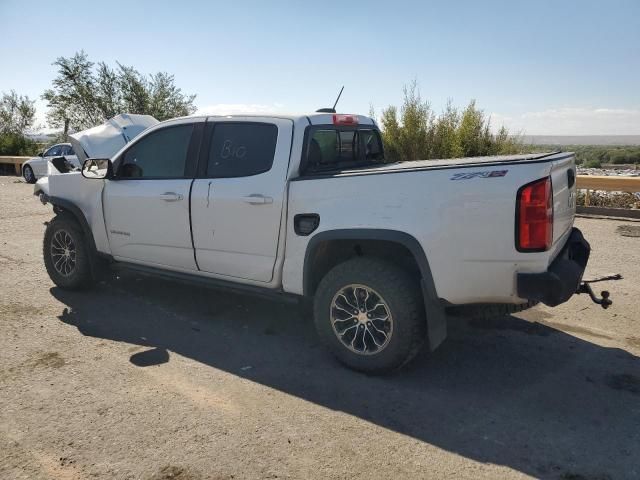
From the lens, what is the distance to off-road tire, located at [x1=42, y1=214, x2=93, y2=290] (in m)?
5.74

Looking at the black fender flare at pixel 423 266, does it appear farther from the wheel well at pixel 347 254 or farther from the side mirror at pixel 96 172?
the side mirror at pixel 96 172

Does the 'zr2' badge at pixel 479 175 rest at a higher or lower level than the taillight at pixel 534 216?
higher

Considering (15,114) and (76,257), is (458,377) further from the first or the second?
(15,114)

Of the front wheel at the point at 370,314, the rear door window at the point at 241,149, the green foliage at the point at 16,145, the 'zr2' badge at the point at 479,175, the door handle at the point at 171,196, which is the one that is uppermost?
the green foliage at the point at 16,145

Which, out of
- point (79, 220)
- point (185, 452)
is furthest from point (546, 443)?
point (79, 220)

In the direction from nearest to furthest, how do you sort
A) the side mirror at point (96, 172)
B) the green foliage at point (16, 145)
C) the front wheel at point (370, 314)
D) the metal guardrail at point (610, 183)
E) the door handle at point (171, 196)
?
the front wheel at point (370, 314) → the door handle at point (171, 196) → the side mirror at point (96, 172) → the metal guardrail at point (610, 183) → the green foliage at point (16, 145)

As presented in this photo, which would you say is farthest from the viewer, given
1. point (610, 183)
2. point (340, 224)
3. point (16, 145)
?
point (16, 145)

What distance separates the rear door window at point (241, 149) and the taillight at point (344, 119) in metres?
0.66

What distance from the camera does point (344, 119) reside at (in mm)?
4887

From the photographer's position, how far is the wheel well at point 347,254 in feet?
12.7

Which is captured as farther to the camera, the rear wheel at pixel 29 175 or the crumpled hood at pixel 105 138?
the rear wheel at pixel 29 175

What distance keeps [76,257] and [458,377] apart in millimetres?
4148

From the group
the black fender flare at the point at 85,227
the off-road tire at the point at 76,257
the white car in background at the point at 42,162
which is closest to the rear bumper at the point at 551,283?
the black fender flare at the point at 85,227

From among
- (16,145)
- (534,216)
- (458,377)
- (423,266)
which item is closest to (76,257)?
(423,266)
